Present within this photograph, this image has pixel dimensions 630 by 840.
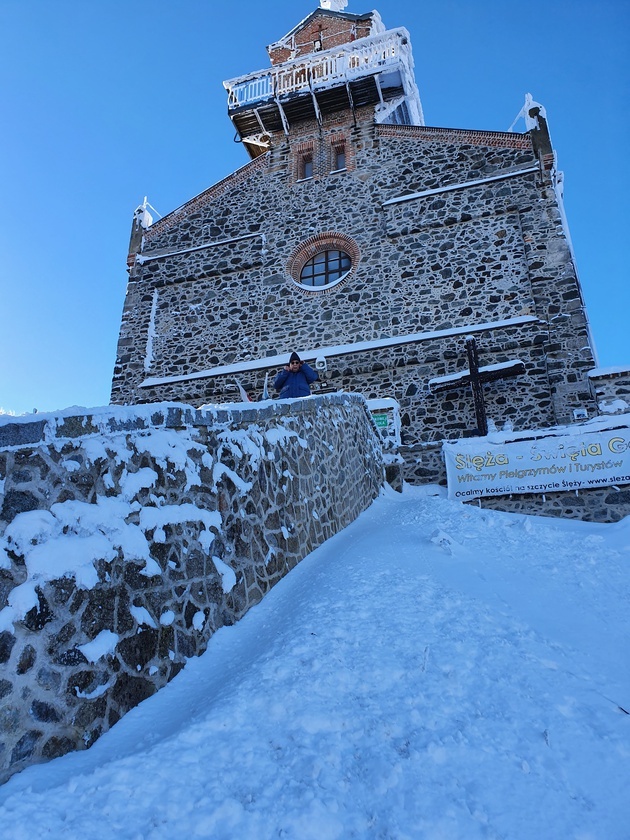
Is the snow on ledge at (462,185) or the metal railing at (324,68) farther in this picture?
the metal railing at (324,68)

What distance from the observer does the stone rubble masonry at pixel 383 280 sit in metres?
9.95

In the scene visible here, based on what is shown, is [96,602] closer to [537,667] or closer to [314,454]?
[537,667]

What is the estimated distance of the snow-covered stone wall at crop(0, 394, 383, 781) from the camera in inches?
90.5

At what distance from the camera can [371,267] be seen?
11555mm

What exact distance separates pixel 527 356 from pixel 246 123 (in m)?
9.46

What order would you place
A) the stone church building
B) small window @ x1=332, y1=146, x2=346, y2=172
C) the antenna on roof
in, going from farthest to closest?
1. the antenna on roof
2. small window @ x1=332, y1=146, x2=346, y2=172
3. the stone church building

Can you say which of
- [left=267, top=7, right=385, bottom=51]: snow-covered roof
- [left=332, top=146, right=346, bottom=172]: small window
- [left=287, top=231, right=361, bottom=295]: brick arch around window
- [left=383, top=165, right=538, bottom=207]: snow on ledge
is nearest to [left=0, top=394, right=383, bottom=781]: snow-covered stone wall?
[left=287, top=231, right=361, bottom=295]: brick arch around window

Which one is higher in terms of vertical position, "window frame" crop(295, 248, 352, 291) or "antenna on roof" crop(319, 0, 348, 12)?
"antenna on roof" crop(319, 0, 348, 12)

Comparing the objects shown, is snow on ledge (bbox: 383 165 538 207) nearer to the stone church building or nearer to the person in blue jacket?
the stone church building

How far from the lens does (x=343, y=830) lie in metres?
1.82

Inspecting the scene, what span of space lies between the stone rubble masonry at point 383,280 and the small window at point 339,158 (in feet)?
0.73

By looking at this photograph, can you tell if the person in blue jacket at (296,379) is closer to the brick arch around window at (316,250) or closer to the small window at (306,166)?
the brick arch around window at (316,250)

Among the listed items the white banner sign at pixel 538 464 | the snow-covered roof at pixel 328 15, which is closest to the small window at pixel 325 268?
the white banner sign at pixel 538 464

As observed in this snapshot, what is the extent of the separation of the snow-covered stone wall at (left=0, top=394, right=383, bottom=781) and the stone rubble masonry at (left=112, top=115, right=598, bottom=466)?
517 cm
